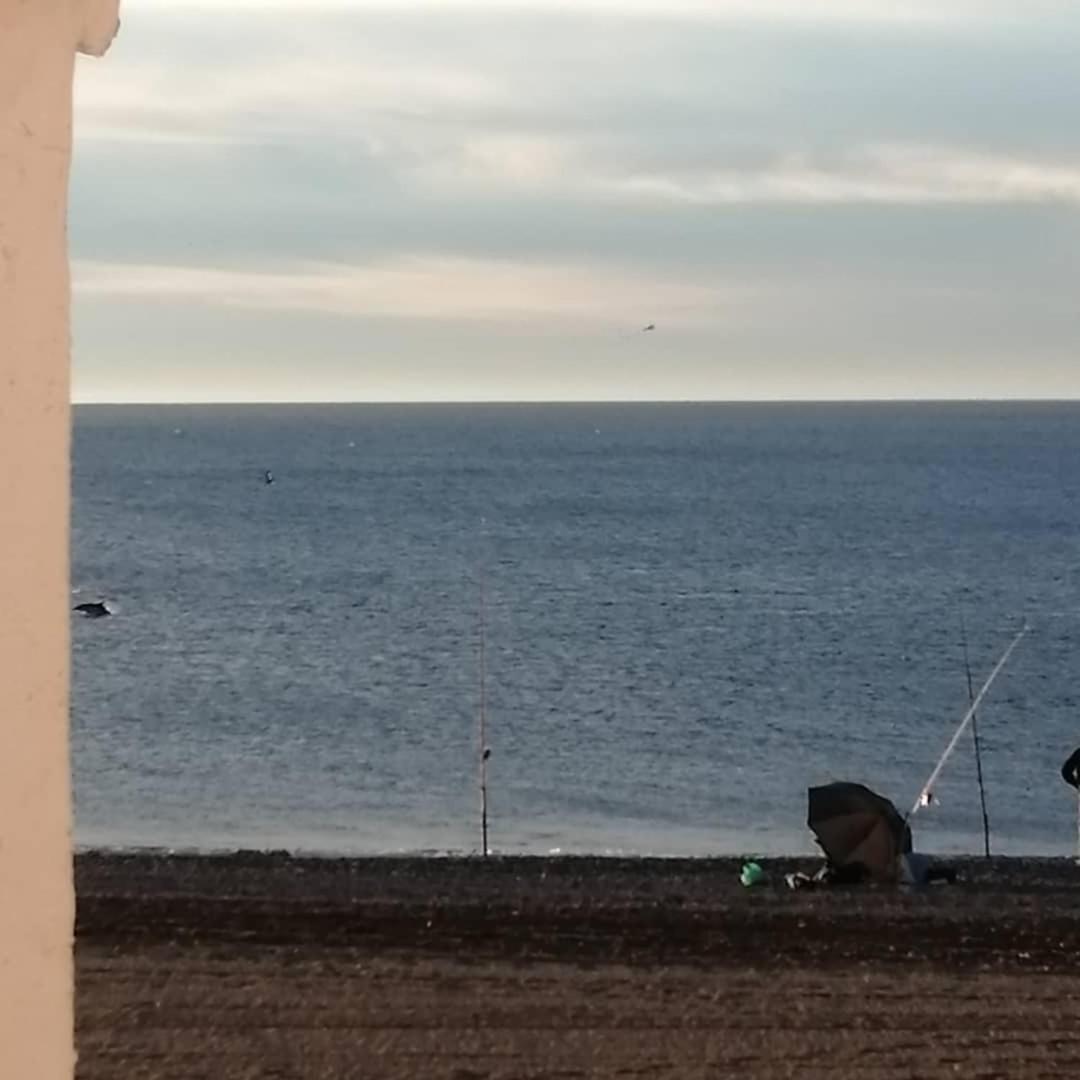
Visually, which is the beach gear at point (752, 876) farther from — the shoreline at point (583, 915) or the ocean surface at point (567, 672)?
the ocean surface at point (567, 672)

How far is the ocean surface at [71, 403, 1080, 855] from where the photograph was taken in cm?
2695

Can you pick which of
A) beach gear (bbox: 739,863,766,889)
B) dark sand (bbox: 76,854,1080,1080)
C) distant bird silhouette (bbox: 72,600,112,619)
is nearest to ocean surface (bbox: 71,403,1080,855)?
distant bird silhouette (bbox: 72,600,112,619)

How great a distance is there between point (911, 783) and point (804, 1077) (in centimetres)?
2014

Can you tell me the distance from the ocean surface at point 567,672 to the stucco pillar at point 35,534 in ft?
46.8

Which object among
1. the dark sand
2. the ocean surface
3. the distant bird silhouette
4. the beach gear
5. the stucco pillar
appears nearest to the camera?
the stucco pillar

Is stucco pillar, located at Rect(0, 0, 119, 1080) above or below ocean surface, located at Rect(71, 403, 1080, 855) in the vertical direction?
above

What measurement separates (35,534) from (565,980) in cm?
1042

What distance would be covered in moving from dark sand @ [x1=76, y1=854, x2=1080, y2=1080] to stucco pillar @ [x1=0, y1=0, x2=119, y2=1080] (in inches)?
330

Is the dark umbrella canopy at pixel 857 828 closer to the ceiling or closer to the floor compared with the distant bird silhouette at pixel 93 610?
closer to the floor

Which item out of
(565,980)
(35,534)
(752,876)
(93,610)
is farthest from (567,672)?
(35,534)

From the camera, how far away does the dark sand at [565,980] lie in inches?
412

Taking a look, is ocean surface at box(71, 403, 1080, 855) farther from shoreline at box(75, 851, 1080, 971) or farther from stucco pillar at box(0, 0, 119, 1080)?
stucco pillar at box(0, 0, 119, 1080)

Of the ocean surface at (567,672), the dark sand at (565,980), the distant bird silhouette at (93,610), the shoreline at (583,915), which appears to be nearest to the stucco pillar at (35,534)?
the dark sand at (565,980)

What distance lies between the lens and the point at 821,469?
141500mm
